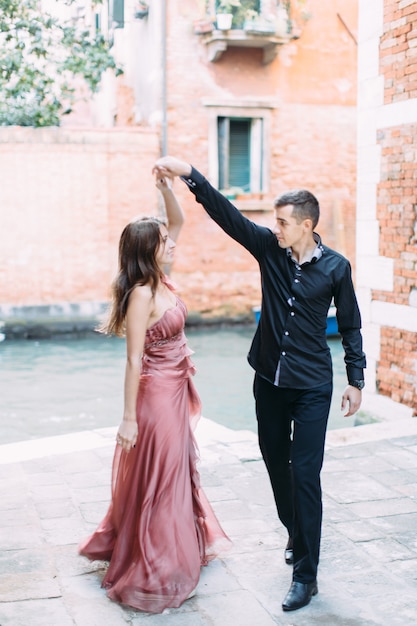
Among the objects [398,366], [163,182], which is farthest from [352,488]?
[398,366]

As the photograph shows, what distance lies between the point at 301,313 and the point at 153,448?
84cm

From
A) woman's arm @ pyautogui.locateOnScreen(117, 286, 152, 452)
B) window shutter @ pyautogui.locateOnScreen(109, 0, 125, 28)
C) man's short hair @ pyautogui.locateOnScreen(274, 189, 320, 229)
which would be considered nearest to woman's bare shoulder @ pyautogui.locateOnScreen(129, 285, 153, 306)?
woman's arm @ pyautogui.locateOnScreen(117, 286, 152, 452)

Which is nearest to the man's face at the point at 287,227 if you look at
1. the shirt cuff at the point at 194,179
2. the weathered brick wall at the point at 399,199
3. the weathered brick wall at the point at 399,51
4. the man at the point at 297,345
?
the man at the point at 297,345

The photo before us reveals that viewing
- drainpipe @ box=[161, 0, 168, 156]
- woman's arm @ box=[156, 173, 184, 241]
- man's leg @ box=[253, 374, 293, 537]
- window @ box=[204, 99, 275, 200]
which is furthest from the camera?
window @ box=[204, 99, 275, 200]

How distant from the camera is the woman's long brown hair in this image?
3322 mm

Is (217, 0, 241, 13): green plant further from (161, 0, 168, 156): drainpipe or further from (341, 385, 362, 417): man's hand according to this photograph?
(341, 385, 362, 417): man's hand

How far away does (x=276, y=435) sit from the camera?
11.5 ft

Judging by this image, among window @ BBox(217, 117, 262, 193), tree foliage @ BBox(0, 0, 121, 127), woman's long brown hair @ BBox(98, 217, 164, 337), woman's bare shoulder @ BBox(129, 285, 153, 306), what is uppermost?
tree foliage @ BBox(0, 0, 121, 127)

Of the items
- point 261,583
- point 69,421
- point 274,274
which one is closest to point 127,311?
point 274,274

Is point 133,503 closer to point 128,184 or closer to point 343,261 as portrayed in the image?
point 343,261

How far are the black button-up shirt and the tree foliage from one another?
12007 millimetres

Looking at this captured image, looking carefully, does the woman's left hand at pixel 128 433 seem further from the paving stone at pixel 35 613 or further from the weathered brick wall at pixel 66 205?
the weathered brick wall at pixel 66 205

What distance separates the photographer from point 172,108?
15.1m

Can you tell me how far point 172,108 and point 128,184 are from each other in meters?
1.64
